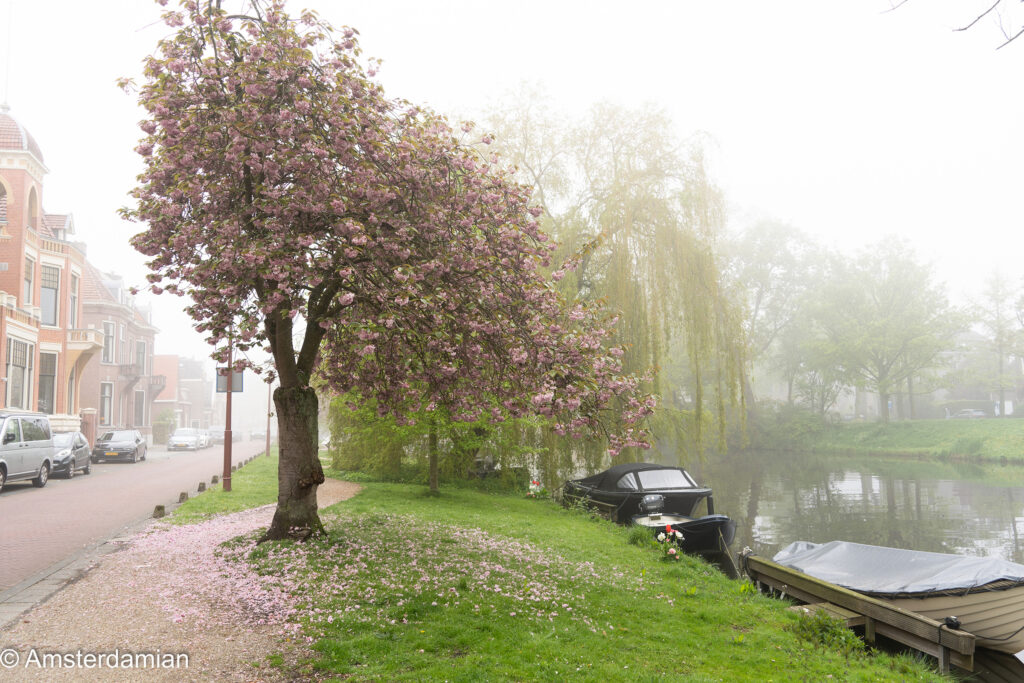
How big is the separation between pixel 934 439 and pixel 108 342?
175ft

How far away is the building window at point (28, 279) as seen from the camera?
2741 centimetres

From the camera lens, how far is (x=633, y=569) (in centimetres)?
946

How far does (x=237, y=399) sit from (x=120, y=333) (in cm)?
10979

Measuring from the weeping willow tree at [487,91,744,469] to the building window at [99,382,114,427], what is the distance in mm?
38152

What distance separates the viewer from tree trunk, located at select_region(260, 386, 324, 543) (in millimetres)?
8945

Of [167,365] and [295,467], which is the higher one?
[167,365]

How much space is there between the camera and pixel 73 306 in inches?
1288

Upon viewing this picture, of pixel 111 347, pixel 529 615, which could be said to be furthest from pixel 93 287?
pixel 529 615

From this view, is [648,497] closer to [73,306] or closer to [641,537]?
[641,537]

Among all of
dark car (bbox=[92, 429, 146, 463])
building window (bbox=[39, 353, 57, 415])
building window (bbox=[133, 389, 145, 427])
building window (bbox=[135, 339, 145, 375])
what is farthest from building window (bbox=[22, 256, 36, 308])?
building window (bbox=[133, 389, 145, 427])

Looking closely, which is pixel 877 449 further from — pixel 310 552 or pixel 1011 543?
pixel 310 552

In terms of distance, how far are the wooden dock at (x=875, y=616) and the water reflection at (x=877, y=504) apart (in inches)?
Result: 186

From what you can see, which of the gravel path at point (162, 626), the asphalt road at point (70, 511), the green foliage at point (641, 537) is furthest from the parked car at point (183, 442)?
the green foliage at point (641, 537)

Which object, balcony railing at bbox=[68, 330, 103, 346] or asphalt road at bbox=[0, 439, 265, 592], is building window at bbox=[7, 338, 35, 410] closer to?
balcony railing at bbox=[68, 330, 103, 346]
